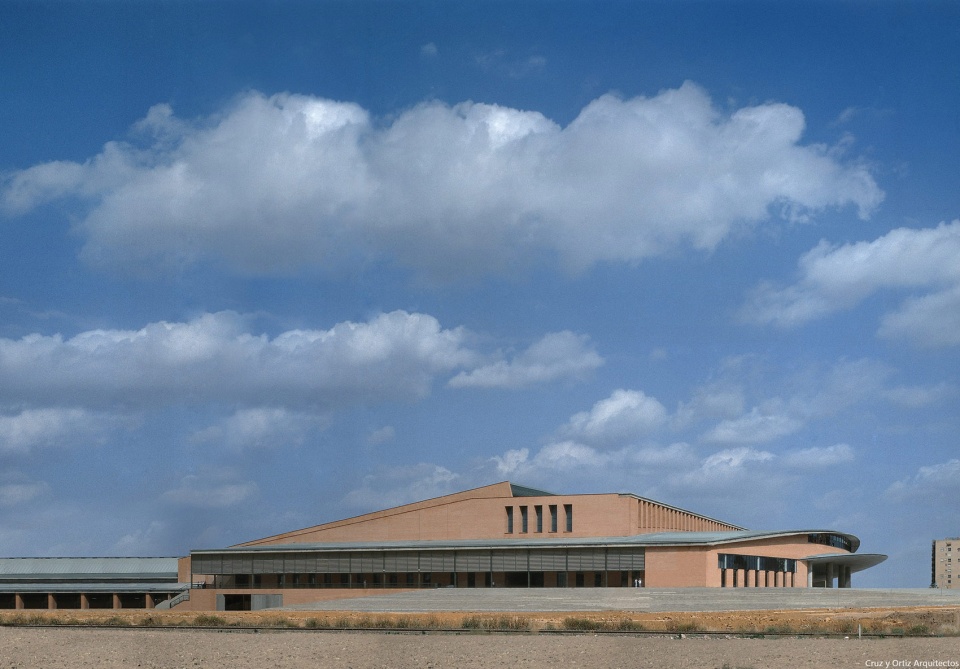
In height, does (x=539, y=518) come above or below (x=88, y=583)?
above

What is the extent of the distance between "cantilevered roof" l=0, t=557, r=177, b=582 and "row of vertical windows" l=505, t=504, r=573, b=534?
120 ft

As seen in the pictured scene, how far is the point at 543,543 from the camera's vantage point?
A: 246 ft

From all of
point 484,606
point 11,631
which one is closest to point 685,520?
point 484,606

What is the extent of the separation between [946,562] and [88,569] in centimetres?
14736

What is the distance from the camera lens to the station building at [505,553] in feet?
234

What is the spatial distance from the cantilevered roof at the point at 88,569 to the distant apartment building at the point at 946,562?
139m

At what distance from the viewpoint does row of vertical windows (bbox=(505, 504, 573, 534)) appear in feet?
263

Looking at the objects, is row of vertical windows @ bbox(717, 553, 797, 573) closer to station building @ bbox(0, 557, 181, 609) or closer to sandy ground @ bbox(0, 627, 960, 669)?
sandy ground @ bbox(0, 627, 960, 669)

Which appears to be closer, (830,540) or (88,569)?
(830,540)

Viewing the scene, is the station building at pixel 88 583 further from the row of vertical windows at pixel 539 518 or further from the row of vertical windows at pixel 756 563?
the row of vertical windows at pixel 756 563

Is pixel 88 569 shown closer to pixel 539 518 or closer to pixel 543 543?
pixel 539 518

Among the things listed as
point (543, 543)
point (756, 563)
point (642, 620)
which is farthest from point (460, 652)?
point (756, 563)

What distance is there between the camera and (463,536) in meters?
84.1

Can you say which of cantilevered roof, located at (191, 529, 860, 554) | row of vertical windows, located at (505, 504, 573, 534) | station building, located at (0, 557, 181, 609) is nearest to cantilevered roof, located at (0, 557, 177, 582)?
station building, located at (0, 557, 181, 609)
